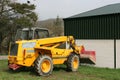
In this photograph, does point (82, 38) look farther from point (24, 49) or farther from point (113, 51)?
point (24, 49)

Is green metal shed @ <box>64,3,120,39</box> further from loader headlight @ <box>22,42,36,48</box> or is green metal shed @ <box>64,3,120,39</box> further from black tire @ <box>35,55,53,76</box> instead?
loader headlight @ <box>22,42,36,48</box>

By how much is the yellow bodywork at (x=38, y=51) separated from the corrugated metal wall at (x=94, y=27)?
4.02 metres

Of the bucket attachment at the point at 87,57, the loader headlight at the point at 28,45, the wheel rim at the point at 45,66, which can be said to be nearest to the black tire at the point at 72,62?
the bucket attachment at the point at 87,57

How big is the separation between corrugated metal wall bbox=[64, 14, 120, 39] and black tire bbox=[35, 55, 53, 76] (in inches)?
243

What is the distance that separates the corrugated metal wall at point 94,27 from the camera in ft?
64.1

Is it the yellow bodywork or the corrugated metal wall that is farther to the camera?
the corrugated metal wall

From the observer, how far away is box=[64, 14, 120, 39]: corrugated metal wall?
64.1 ft

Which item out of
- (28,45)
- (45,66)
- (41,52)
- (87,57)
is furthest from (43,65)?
(87,57)

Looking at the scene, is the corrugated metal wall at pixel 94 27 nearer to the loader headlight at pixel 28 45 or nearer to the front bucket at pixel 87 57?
the front bucket at pixel 87 57

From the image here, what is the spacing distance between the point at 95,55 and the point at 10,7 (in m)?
27.4

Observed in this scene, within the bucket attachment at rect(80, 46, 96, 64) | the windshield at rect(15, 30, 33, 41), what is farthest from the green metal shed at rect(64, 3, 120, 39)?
the windshield at rect(15, 30, 33, 41)

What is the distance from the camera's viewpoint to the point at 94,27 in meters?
21.1

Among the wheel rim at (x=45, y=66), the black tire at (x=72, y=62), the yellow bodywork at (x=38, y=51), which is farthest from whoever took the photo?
the black tire at (x=72, y=62)

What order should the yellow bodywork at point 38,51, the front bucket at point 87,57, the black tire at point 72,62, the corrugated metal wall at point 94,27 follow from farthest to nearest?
1. the corrugated metal wall at point 94,27
2. the front bucket at point 87,57
3. the black tire at point 72,62
4. the yellow bodywork at point 38,51
